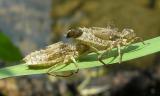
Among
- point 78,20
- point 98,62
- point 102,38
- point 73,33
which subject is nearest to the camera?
point 98,62

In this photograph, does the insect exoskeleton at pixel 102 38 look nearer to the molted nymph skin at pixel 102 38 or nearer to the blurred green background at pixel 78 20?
the molted nymph skin at pixel 102 38

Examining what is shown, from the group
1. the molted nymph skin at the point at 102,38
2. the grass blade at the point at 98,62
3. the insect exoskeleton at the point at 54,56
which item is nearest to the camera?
the grass blade at the point at 98,62

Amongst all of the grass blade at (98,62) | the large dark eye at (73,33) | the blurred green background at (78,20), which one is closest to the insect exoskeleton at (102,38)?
the large dark eye at (73,33)

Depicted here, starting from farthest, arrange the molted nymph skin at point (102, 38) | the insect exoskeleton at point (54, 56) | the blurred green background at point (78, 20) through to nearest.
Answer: the blurred green background at point (78, 20), the molted nymph skin at point (102, 38), the insect exoskeleton at point (54, 56)

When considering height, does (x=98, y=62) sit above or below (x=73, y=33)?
below

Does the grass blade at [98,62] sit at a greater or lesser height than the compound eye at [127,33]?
lesser

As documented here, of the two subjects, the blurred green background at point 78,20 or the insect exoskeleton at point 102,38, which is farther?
the blurred green background at point 78,20

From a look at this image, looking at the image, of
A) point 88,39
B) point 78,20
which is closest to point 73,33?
point 88,39

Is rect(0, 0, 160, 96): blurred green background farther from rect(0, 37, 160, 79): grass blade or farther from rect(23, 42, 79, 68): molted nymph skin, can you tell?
rect(0, 37, 160, 79): grass blade

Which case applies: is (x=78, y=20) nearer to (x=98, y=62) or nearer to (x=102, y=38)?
(x=102, y=38)
